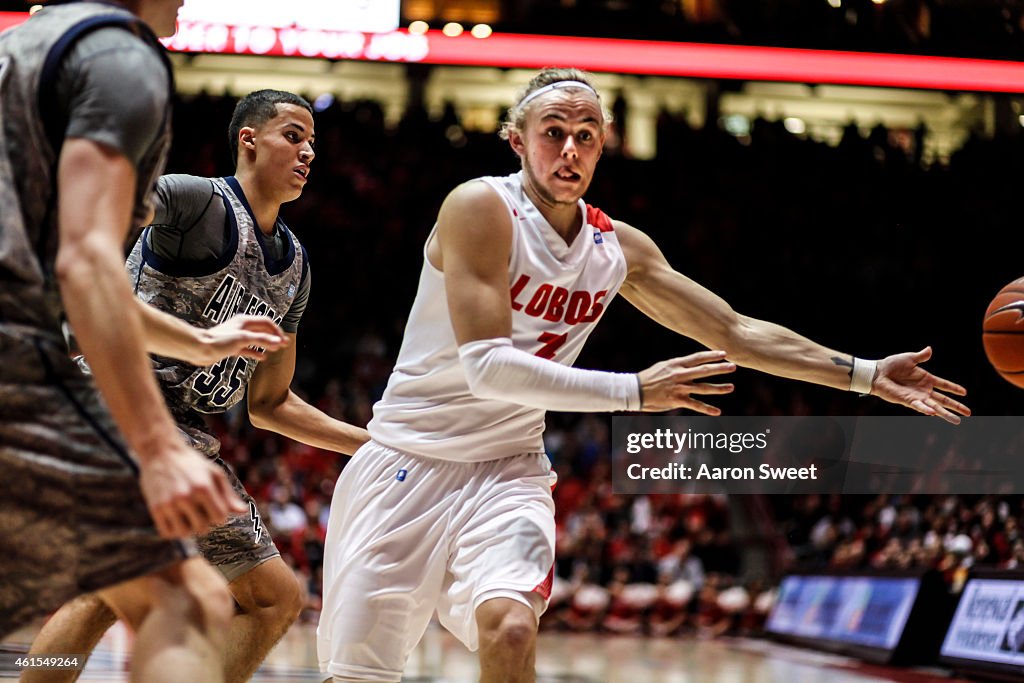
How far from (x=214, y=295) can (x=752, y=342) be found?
1770 mm

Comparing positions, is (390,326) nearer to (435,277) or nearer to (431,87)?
(431,87)

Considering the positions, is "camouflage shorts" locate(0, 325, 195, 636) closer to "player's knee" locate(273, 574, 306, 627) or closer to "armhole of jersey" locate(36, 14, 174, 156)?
"armhole of jersey" locate(36, 14, 174, 156)

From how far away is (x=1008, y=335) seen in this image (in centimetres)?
544

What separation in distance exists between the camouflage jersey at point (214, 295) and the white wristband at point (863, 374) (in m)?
1.96

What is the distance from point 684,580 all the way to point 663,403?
9.49 m

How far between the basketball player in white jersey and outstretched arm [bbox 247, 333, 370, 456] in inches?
15.0

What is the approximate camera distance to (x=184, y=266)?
12.6 feet

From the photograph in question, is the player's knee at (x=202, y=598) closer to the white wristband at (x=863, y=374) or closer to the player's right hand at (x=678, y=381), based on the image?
the player's right hand at (x=678, y=381)

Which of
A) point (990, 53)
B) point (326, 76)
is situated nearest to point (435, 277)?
point (990, 53)

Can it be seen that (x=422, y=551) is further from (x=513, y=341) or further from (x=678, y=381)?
(x=678, y=381)

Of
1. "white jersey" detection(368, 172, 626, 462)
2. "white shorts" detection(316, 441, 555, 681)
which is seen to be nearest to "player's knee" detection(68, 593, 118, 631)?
"white shorts" detection(316, 441, 555, 681)

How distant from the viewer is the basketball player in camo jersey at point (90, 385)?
73.7 inches

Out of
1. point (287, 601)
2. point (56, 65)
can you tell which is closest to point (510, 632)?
point (287, 601)

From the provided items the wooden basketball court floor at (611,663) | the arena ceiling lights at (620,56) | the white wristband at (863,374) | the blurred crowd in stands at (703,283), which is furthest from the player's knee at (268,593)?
the arena ceiling lights at (620,56)
